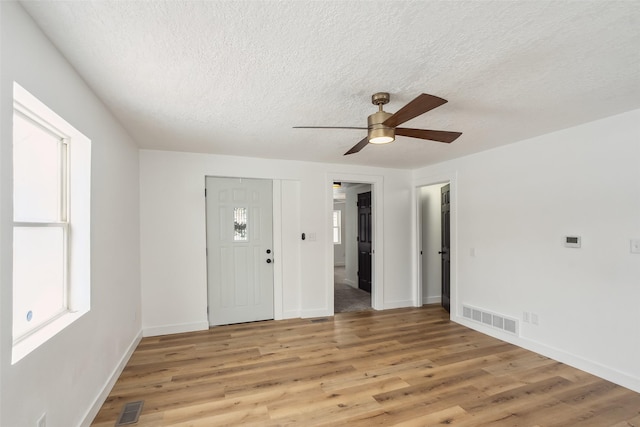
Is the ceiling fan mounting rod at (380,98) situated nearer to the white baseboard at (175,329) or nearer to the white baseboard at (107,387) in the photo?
the white baseboard at (107,387)

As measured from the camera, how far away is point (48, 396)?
1.56 m

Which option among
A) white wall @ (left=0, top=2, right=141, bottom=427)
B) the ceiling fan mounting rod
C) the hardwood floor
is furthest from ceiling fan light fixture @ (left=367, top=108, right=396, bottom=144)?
the hardwood floor

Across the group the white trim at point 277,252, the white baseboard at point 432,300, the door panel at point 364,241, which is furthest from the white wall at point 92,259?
the white baseboard at point 432,300

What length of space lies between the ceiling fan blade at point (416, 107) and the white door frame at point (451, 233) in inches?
107

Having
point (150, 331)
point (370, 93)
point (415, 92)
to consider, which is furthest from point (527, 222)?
point (150, 331)

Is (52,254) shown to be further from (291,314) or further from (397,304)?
(397,304)

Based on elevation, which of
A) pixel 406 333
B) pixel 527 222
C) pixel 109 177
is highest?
pixel 109 177

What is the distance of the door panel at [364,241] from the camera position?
238 inches

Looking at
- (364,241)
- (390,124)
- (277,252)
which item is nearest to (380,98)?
(390,124)

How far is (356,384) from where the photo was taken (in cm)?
262

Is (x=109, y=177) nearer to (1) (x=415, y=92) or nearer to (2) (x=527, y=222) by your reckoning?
(1) (x=415, y=92)

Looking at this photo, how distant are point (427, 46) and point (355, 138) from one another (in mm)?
1699

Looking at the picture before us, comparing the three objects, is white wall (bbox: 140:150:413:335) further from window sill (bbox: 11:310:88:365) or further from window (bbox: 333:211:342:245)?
window (bbox: 333:211:342:245)

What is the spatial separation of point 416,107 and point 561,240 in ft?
8.22
